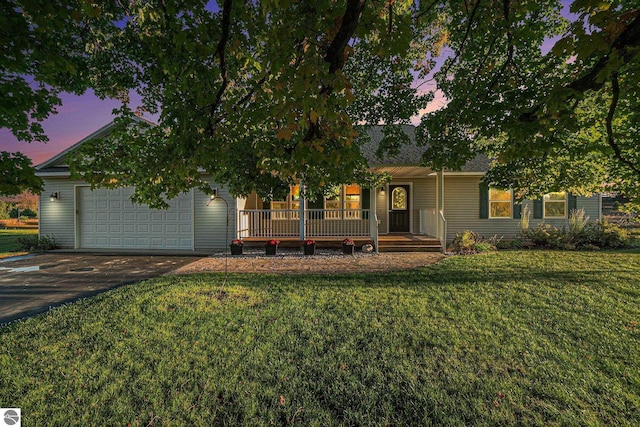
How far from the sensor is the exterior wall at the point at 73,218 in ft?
36.6

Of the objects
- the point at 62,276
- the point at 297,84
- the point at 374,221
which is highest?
the point at 297,84

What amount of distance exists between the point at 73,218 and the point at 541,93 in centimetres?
1558

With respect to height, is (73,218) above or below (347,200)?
below

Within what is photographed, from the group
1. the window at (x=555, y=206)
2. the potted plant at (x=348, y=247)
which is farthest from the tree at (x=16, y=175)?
the window at (x=555, y=206)

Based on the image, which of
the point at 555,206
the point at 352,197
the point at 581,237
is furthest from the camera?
the point at 352,197

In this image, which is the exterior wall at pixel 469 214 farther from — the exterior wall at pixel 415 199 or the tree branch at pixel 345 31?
the tree branch at pixel 345 31

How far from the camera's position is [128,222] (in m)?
11.4

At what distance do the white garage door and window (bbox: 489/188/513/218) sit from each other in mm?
12802

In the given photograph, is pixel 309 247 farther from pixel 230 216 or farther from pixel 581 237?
pixel 581 237

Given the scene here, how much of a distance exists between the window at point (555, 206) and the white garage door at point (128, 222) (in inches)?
592

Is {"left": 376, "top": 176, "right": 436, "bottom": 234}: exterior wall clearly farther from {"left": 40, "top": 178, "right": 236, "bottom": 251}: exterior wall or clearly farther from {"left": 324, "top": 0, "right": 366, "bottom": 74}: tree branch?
{"left": 324, "top": 0, "right": 366, "bottom": 74}: tree branch

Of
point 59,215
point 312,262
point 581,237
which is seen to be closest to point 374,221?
point 312,262

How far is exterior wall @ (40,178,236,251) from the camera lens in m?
→ 11.1

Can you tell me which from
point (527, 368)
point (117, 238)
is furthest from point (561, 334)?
point (117, 238)
